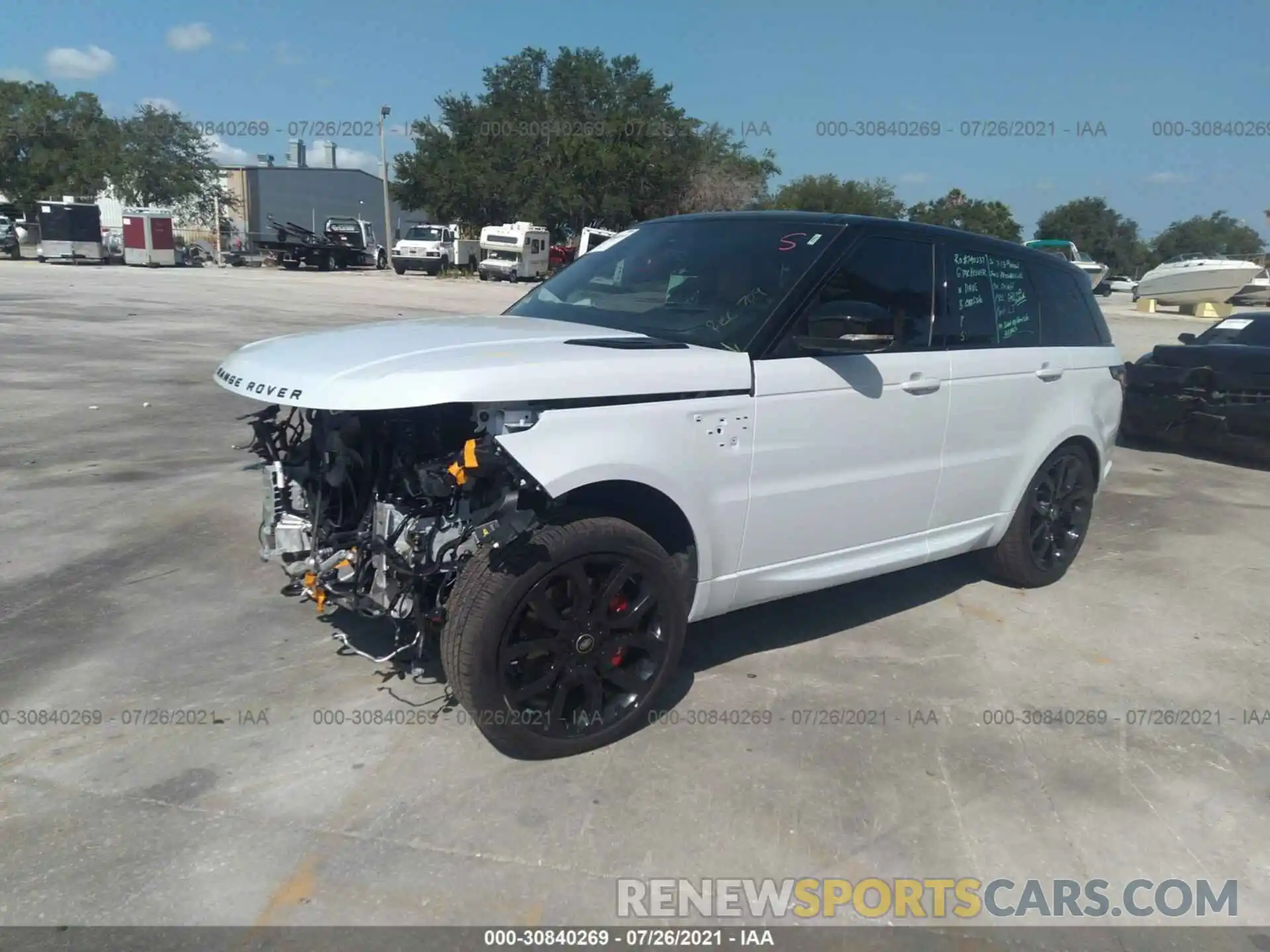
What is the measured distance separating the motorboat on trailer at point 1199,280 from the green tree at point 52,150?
5609 cm

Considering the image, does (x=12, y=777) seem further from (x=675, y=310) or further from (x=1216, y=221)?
(x=1216, y=221)

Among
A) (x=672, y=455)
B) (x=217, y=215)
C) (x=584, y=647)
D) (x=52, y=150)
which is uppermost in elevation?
(x=52, y=150)

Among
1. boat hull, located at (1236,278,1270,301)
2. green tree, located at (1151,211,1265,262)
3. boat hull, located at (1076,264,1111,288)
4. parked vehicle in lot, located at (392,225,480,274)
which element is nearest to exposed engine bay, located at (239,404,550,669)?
boat hull, located at (1076,264,1111,288)

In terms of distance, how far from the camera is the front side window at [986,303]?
4590 mm

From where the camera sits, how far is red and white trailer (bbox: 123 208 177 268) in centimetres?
3869

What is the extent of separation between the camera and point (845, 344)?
384cm

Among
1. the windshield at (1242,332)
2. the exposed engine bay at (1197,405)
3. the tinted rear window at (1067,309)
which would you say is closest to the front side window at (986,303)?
the tinted rear window at (1067,309)

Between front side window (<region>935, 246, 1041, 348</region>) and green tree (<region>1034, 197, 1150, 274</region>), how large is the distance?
83.6 metres

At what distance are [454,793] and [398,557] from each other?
0.81 metres

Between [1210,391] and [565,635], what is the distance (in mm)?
8002

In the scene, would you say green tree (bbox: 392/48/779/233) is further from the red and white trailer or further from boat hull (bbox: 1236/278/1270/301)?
boat hull (bbox: 1236/278/1270/301)

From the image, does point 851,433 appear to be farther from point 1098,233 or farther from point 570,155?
point 1098,233

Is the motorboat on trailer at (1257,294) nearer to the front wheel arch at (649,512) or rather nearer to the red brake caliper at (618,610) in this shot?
the front wheel arch at (649,512)

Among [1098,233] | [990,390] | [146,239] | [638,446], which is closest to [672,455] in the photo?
[638,446]
